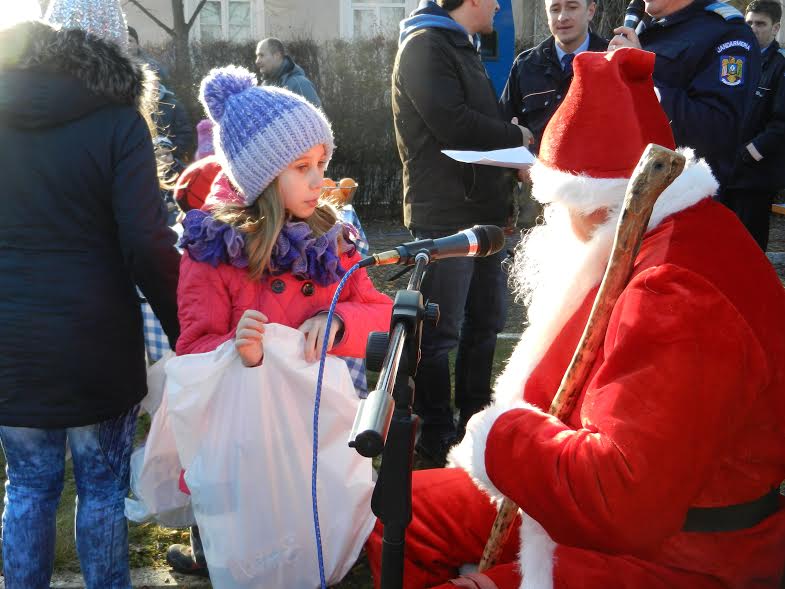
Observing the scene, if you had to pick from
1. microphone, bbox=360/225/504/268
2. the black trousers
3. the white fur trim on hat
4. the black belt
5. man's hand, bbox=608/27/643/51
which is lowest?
the black trousers

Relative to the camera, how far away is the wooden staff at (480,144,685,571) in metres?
1.58

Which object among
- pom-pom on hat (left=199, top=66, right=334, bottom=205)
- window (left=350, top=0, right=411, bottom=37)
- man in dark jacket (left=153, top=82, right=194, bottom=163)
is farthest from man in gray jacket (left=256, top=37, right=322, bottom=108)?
window (left=350, top=0, right=411, bottom=37)

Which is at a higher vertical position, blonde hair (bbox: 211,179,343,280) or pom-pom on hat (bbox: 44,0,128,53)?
pom-pom on hat (bbox: 44,0,128,53)

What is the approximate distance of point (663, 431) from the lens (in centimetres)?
148

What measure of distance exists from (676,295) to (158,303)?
152 cm

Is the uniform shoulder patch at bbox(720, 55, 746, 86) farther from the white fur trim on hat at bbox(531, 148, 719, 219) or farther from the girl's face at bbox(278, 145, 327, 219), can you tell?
the girl's face at bbox(278, 145, 327, 219)

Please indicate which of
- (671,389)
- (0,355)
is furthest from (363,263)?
(0,355)

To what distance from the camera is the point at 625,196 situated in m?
1.67

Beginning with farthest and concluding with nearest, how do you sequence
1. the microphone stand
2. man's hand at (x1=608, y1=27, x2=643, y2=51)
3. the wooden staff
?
man's hand at (x1=608, y1=27, x2=643, y2=51)
the wooden staff
the microphone stand

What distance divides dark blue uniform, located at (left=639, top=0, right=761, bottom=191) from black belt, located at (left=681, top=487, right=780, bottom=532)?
70.4 inches

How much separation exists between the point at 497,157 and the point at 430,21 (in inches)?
28.7

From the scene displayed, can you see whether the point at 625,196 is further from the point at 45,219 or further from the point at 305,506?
the point at 45,219

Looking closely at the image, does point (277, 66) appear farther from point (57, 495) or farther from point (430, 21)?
point (57, 495)

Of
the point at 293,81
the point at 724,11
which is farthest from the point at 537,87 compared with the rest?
the point at 293,81
